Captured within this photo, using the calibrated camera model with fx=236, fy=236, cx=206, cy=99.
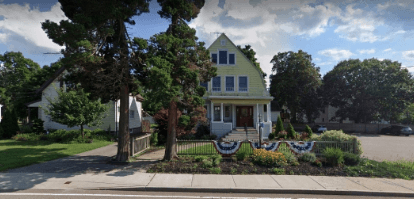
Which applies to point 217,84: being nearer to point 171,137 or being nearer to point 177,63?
point 171,137

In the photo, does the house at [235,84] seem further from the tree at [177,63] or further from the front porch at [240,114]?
the tree at [177,63]

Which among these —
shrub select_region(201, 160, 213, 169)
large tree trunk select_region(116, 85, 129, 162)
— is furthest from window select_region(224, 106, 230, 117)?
shrub select_region(201, 160, 213, 169)

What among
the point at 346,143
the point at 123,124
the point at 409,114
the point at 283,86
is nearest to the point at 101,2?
the point at 123,124

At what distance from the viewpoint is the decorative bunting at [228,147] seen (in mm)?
11312

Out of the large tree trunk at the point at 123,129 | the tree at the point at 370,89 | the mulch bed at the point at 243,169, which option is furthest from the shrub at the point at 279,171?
the tree at the point at 370,89

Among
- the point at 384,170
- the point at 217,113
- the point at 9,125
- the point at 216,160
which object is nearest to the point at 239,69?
the point at 217,113

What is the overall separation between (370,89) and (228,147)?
3248 centimetres

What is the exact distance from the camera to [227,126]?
22.1 metres

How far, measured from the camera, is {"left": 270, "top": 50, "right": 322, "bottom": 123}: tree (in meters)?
34.9

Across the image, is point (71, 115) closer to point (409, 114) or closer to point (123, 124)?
point (123, 124)

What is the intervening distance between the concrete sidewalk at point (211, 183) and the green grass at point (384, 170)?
0.46 m

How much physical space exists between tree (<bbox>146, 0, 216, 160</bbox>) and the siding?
12204 millimetres

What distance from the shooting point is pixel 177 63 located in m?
10.3

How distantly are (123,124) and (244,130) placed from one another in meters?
13.4
